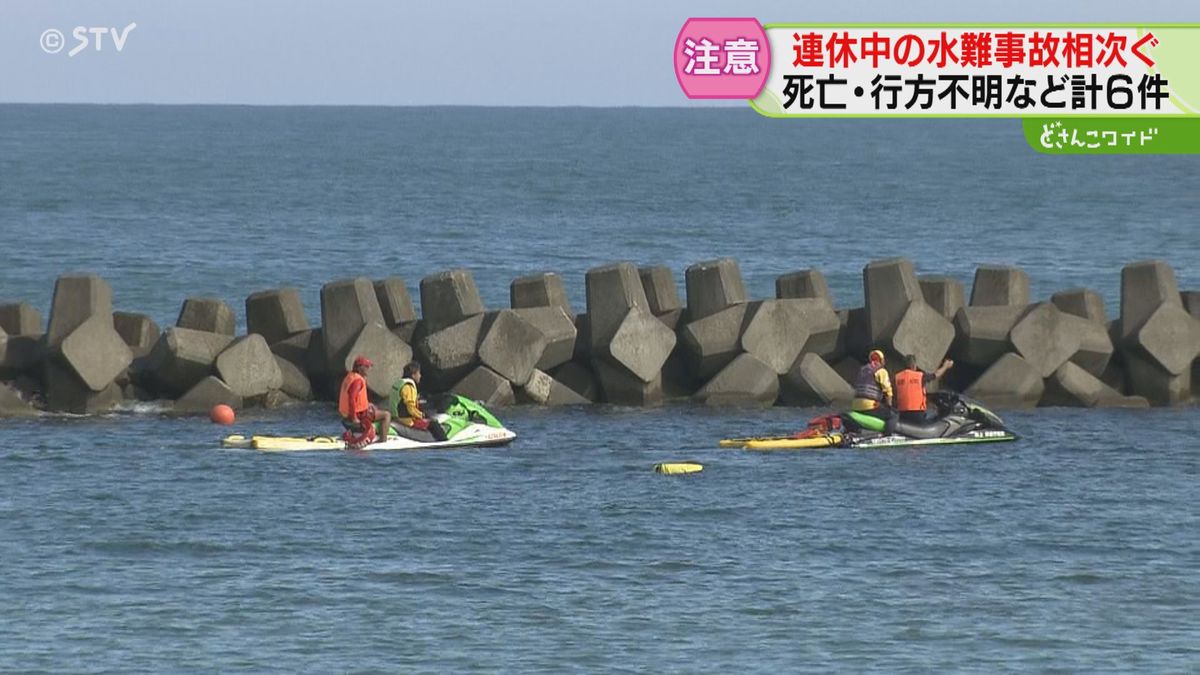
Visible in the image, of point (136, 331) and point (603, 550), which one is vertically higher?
point (136, 331)

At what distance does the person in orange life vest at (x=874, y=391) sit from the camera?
34.5 metres

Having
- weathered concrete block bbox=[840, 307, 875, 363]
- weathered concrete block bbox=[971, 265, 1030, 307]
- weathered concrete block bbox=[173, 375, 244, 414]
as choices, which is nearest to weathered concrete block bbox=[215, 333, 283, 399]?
weathered concrete block bbox=[173, 375, 244, 414]

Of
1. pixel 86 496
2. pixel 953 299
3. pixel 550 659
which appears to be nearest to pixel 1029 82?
pixel 953 299

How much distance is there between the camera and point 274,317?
124ft

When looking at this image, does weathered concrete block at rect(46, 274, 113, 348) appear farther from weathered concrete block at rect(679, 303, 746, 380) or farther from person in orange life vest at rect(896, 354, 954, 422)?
person in orange life vest at rect(896, 354, 954, 422)

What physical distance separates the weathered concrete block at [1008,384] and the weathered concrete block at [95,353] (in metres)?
13.2

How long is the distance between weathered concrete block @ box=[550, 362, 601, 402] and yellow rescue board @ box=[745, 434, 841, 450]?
13.5 feet

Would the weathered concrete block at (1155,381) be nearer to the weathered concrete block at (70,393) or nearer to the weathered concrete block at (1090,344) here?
the weathered concrete block at (1090,344)

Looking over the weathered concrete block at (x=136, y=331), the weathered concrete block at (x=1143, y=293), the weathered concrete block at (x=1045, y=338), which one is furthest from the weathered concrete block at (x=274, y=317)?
the weathered concrete block at (x=1143, y=293)

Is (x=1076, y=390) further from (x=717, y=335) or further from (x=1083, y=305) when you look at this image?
(x=717, y=335)

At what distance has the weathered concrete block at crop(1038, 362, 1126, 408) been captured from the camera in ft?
122

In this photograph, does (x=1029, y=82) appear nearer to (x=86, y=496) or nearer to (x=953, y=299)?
(x=953, y=299)

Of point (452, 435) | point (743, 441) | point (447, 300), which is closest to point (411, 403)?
point (452, 435)

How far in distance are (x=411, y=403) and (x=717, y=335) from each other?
527 cm
